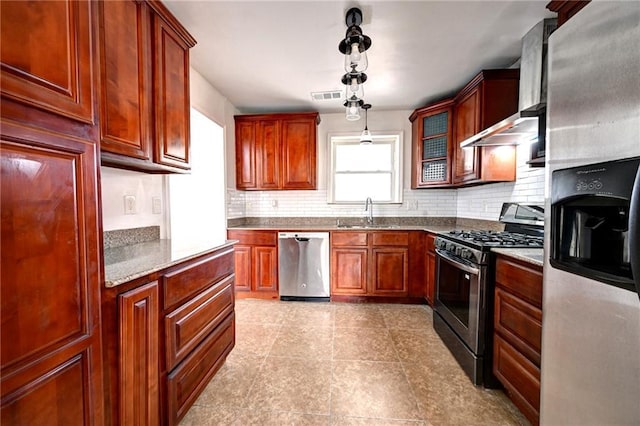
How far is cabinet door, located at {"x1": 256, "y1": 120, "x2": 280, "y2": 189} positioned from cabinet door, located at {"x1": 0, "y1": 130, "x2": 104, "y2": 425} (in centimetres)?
264

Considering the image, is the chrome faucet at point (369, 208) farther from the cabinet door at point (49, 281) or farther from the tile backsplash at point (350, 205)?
the cabinet door at point (49, 281)

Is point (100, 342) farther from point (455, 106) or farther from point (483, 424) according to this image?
point (455, 106)

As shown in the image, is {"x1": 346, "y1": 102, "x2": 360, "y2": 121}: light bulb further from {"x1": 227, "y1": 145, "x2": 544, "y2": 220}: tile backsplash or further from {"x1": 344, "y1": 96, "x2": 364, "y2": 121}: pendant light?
{"x1": 227, "y1": 145, "x2": 544, "y2": 220}: tile backsplash

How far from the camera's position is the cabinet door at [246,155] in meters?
3.54

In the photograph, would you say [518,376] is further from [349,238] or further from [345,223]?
[345,223]

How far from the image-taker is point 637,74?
76 centimetres

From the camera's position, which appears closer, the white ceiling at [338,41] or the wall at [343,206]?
the white ceiling at [338,41]

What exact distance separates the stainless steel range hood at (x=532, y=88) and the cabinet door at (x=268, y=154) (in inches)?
94.1

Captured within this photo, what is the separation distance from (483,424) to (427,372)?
459 mm

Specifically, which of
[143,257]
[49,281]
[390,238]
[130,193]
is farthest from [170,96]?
[390,238]

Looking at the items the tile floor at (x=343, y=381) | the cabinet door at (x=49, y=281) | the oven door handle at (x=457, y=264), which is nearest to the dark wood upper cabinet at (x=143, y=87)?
the cabinet door at (x=49, y=281)

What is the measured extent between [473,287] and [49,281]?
219cm

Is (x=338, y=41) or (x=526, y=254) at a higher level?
(x=338, y=41)

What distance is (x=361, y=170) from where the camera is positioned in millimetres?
3869
